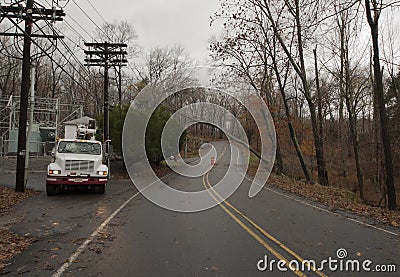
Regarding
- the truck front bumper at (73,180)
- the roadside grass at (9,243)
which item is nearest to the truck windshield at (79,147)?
the truck front bumper at (73,180)

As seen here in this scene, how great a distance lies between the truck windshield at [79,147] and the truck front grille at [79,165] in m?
1.02

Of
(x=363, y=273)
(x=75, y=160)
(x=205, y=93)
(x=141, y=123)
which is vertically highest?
(x=205, y=93)

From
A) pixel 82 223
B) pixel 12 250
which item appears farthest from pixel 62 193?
pixel 12 250

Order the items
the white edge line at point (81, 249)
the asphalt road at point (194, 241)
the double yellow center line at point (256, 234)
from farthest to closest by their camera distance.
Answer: the double yellow center line at point (256, 234), the asphalt road at point (194, 241), the white edge line at point (81, 249)

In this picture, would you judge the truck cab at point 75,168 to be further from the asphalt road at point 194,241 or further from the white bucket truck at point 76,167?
the asphalt road at point 194,241

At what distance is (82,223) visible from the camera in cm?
1020

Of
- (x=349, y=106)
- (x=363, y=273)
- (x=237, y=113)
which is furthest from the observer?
(x=237, y=113)

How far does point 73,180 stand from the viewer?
16156mm

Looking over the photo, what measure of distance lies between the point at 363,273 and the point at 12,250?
638 cm

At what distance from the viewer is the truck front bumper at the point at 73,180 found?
627 inches

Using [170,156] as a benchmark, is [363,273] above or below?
below

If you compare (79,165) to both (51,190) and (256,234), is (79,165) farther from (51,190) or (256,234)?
(256,234)

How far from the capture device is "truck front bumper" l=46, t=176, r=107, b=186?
52.3ft

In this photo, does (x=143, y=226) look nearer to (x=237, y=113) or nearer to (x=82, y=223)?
(x=82, y=223)
